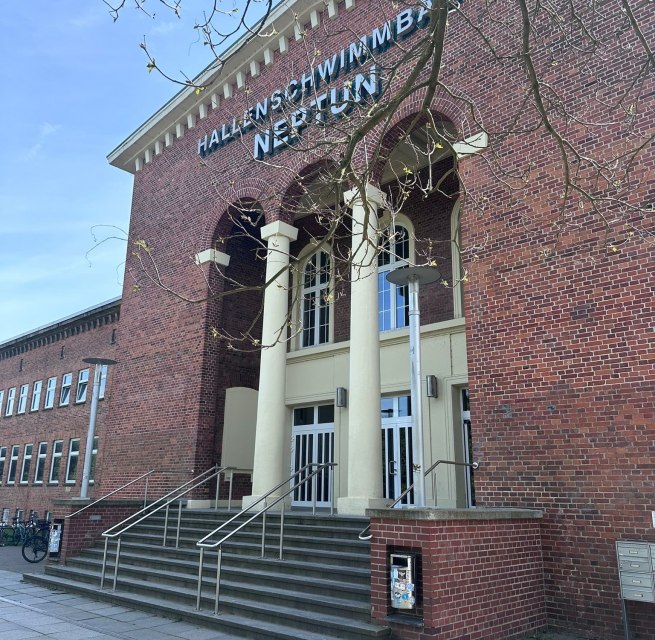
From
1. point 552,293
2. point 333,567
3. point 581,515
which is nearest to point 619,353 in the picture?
point 552,293

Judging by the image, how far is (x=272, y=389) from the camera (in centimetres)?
1361

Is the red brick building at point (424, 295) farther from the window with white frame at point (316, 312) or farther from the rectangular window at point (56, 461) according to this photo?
the rectangular window at point (56, 461)

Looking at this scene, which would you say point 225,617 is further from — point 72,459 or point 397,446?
point 72,459

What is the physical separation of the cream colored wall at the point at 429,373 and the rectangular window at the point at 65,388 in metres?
13.4

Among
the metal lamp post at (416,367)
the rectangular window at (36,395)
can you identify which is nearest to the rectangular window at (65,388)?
the rectangular window at (36,395)

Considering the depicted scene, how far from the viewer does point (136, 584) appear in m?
10.3

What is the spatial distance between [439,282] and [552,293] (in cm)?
499

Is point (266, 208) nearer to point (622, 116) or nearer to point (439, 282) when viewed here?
point (439, 282)

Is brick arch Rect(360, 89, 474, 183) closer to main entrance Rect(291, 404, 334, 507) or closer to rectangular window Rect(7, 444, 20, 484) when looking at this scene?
main entrance Rect(291, 404, 334, 507)

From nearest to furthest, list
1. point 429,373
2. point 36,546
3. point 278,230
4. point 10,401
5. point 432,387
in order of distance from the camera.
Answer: point 432,387 → point 429,373 → point 278,230 → point 36,546 → point 10,401

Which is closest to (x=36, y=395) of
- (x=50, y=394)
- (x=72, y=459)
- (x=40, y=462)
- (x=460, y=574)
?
(x=50, y=394)

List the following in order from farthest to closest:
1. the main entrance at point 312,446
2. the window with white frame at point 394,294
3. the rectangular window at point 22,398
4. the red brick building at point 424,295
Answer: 1. the rectangular window at point 22,398
2. the main entrance at point 312,446
3. the window with white frame at point 394,294
4. the red brick building at point 424,295

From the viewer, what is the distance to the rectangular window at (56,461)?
24328 mm

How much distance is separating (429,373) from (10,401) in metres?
23.9
